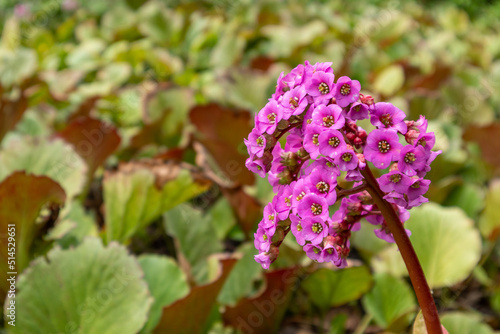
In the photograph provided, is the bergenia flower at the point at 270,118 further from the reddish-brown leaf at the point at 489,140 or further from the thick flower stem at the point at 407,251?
the reddish-brown leaf at the point at 489,140

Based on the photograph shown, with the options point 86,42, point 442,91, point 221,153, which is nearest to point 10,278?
point 221,153

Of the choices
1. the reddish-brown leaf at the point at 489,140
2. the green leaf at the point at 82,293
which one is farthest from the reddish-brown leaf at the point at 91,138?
the reddish-brown leaf at the point at 489,140

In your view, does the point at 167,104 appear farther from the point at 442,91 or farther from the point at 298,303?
the point at 442,91

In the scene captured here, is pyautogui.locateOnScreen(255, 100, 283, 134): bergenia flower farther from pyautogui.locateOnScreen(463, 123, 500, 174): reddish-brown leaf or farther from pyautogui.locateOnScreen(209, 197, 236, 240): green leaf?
pyautogui.locateOnScreen(463, 123, 500, 174): reddish-brown leaf

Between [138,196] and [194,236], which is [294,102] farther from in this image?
[194,236]

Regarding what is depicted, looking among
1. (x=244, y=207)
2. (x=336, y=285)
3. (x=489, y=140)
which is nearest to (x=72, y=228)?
(x=244, y=207)
